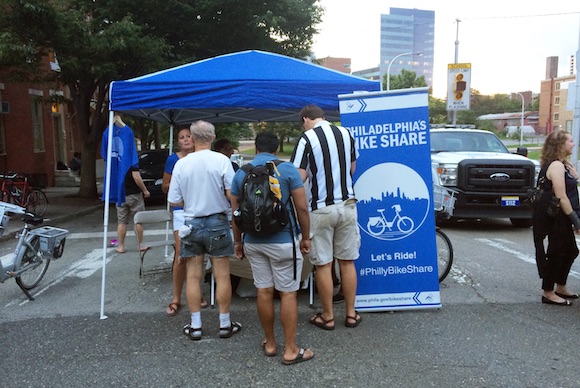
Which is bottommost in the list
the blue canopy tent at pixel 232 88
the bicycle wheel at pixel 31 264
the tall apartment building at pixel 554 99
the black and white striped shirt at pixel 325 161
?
the bicycle wheel at pixel 31 264

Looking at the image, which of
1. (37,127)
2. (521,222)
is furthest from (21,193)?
(521,222)

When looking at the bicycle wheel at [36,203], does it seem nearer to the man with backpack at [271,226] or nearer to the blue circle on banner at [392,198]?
the blue circle on banner at [392,198]

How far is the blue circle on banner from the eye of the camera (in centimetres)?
482

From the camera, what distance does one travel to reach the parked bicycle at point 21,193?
1136 centimetres

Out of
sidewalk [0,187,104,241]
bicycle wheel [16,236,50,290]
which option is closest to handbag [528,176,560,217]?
bicycle wheel [16,236,50,290]

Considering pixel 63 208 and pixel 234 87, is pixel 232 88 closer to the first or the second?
pixel 234 87

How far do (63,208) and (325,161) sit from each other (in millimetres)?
10927

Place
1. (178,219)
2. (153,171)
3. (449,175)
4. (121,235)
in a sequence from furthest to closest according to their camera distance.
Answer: (153,171), (449,175), (121,235), (178,219)

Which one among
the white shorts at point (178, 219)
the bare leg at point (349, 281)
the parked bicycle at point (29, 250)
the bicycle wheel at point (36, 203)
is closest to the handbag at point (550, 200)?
the bare leg at point (349, 281)

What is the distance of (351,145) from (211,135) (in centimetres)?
121

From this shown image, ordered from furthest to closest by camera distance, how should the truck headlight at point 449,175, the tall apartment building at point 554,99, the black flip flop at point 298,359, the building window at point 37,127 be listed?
the tall apartment building at point 554,99 → the building window at point 37,127 → the truck headlight at point 449,175 → the black flip flop at point 298,359

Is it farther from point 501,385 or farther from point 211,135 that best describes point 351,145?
point 501,385

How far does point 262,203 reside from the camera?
3.56 meters

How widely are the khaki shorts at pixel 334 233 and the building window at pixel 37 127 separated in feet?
54.8
